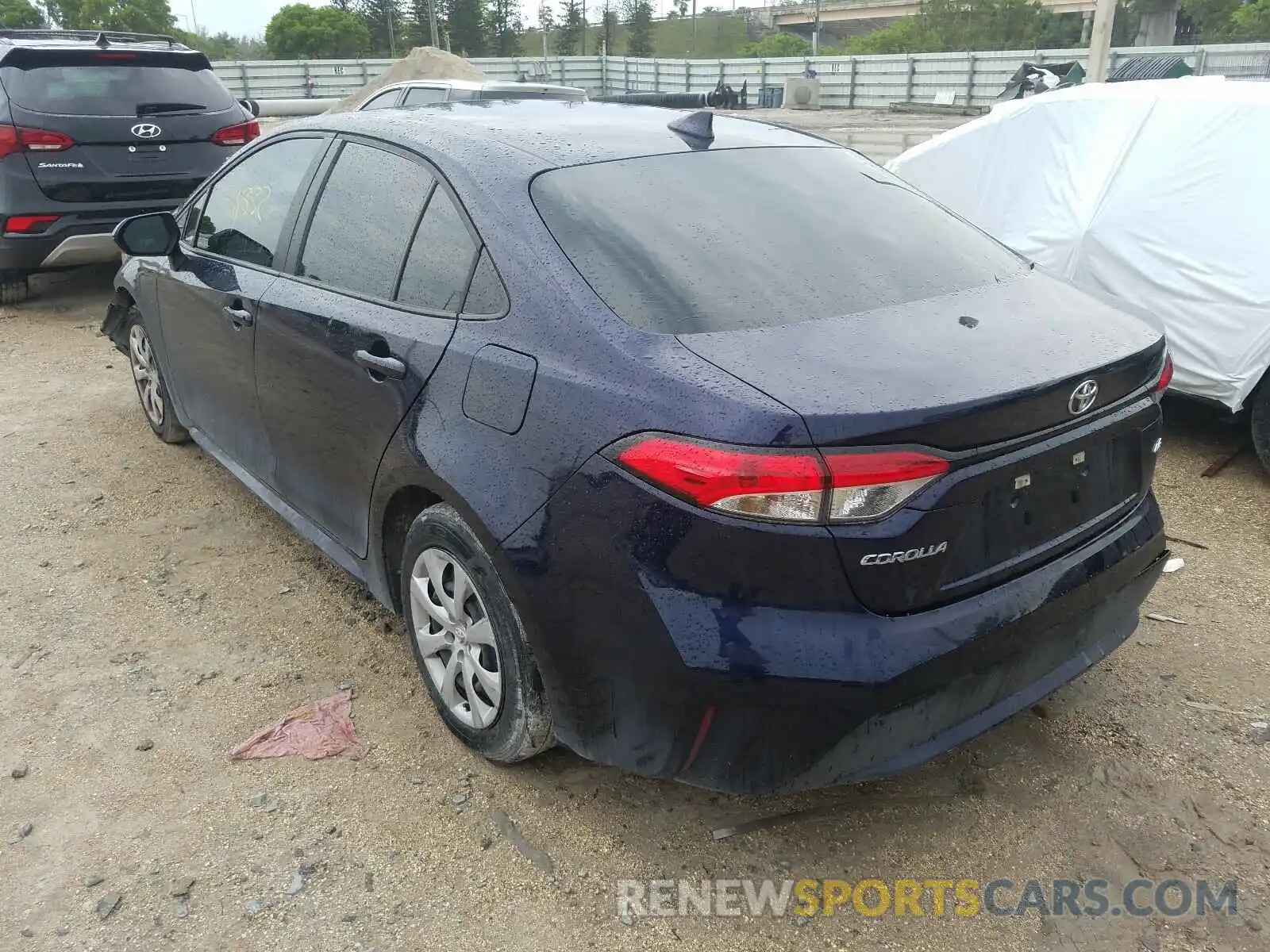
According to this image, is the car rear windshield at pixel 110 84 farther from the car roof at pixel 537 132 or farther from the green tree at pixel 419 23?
the green tree at pixel 419 23

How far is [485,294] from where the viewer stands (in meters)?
2.52

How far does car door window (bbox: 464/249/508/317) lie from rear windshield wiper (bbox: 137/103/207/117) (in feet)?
20.2

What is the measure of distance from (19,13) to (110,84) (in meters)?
68.4

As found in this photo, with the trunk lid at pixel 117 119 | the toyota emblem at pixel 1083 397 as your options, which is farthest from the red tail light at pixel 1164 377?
the trunk lid at pixel 117 119

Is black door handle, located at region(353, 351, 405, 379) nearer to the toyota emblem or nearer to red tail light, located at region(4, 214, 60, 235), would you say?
the toyota emblem

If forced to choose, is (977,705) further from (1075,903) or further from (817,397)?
(817,397)

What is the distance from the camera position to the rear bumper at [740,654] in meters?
2.02

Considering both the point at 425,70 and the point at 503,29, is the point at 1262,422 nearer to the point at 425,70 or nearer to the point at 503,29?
the point at 425,70

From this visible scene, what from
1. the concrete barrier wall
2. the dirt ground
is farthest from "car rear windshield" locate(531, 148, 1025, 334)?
the concrete barrier wall

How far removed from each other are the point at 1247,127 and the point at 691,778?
4345mm

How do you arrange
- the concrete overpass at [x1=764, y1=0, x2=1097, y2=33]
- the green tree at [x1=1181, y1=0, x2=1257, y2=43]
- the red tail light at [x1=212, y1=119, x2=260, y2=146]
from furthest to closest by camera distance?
the concrete overpass at [x1=764, y1=0, x2=1097, y2=33] → the green tree at [x1=1181, y1=0, x2=1257, y2=43] → the red tail light at [x1=212, y1=119, x2=260, y2=146]

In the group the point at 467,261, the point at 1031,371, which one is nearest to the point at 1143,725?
the point at 1031,371

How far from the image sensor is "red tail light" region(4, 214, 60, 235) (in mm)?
6945

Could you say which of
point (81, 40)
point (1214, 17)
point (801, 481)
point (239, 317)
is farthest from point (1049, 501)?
Result: point (1214, 17)
